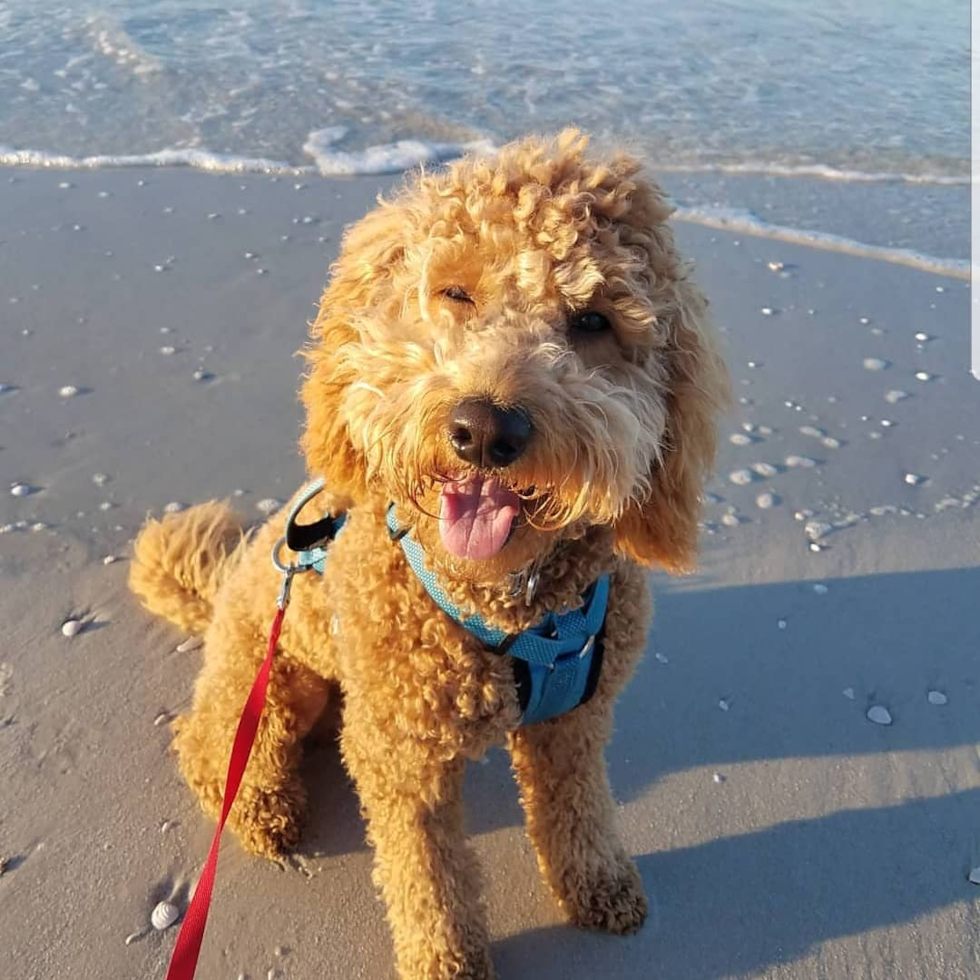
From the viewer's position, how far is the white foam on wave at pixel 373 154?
6223mm

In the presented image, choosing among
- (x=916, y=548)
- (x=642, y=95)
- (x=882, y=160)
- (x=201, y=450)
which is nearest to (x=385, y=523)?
(x=201, y=450)

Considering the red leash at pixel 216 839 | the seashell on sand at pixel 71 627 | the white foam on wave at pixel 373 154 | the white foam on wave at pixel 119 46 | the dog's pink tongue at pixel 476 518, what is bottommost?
the seashell on sand at pixel 71 627

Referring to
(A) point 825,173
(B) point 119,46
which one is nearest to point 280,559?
(A) point 825,173

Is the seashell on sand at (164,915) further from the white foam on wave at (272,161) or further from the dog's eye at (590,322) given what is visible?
the white foam on wave at (272,161)

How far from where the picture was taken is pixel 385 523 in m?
1.94

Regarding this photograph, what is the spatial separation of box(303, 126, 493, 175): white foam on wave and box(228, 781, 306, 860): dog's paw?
472 cm

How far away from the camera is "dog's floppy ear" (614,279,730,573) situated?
1.74 metres

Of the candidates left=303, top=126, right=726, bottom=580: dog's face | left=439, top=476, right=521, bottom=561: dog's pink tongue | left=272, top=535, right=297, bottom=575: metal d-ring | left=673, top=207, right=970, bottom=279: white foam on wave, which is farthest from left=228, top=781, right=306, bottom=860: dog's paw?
left=673, top=207, right=970, bottom=279: white foam on wave

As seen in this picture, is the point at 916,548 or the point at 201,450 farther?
the point at 201,450

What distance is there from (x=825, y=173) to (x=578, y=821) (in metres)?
5.88

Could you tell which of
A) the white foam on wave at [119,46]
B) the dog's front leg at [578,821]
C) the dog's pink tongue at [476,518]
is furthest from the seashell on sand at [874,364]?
the white foam on wave at [119,46]

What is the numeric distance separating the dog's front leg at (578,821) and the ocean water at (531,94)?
3.89m

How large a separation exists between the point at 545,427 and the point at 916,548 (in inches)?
97.0

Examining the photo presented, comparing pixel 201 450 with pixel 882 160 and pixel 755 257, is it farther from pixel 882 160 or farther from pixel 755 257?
pixel 882 160
